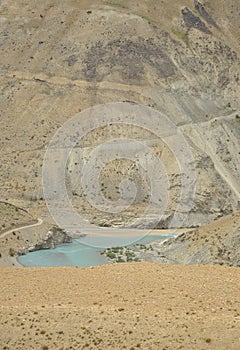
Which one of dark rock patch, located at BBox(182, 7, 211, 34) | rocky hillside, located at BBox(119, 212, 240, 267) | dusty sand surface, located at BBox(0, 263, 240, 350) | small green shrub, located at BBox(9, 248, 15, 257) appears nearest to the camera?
dusty sand surface, located at BBox(0, 263, 240, 350)

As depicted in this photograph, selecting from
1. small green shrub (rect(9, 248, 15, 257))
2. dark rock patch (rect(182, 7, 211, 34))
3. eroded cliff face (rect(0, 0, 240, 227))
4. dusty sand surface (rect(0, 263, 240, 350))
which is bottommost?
eroded cliff face (rect(0, 0, 240, 227))

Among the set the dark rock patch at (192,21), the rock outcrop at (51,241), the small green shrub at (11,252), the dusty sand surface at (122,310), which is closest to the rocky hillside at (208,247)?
the rock outcrop at (51,241)

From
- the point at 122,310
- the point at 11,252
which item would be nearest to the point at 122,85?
the point at 11,252

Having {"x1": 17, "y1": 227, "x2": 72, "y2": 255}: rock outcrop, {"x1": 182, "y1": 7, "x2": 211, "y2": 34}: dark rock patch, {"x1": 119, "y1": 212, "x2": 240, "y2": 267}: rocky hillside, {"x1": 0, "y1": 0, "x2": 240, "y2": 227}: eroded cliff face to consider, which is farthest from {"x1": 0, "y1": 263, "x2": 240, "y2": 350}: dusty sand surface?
{"x1": 182, "y1": 7, "x2": 211, "y2": 34}: dark rock patch

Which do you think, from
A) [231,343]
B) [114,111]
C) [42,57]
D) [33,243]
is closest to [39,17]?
[42,57]

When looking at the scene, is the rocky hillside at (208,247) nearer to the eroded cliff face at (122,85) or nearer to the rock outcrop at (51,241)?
the rock outcrop at (51,241)

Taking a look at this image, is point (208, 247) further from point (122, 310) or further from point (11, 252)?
point (122, 310)

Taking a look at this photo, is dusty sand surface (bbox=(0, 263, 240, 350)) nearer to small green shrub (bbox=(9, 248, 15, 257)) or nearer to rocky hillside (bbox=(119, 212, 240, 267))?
rocky hillside (bbox=(119, 212, 240, 267))
